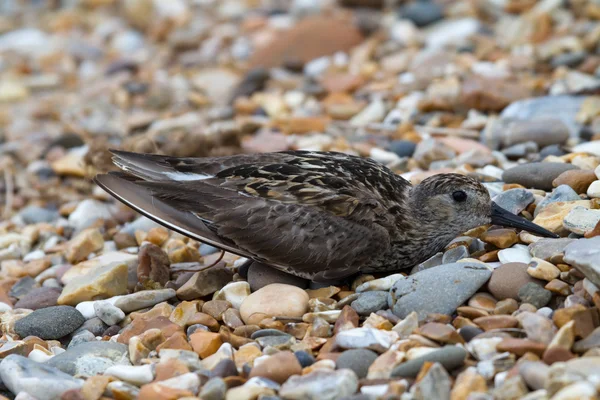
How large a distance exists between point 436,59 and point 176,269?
171 inches

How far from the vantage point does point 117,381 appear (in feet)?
14.5

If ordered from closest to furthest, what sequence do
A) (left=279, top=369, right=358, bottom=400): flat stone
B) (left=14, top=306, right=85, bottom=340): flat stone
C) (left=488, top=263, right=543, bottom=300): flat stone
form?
(left=279, top=369, right=358, bottom=400): flat stone < (left=488, top=263, right=543, bottom=300): flat stone < (left=14, top=306, right=85, bottom=340): flat stone

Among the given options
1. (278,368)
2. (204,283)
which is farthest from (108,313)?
(278,368)

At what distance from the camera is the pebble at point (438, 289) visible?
15.4ft

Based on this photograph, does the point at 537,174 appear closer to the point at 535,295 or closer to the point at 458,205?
the point at 458,205

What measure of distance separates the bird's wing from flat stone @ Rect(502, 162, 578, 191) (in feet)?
3.18

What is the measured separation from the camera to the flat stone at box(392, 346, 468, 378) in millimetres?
4121

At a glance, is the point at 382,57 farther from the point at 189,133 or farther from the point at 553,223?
the point at 553,223

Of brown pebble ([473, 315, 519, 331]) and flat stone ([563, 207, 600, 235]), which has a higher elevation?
flat stone ([563, 207, 600, 235])

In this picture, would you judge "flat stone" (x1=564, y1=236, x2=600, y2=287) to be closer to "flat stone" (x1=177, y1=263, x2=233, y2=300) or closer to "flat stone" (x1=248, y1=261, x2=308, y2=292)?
"flat stone" (x1=248, y1=261, x2=308, y2=292)

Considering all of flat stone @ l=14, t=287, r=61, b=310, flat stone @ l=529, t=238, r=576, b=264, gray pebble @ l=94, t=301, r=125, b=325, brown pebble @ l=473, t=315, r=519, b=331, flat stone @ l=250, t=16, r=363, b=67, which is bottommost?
flat stone @ l=14, t=287, r=61, b=310

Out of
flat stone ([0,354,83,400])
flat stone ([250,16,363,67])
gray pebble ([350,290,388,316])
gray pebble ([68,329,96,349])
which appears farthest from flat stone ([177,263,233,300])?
flat stone ([250,16,363,67])

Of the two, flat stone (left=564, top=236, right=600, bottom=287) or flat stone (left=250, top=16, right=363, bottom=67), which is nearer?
flat stone (left=564, top=236, right=600, bottom=287)

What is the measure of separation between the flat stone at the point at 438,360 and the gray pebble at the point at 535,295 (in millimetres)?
660
